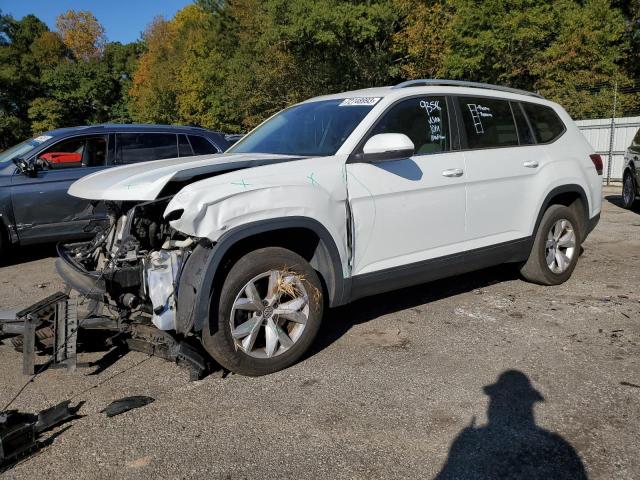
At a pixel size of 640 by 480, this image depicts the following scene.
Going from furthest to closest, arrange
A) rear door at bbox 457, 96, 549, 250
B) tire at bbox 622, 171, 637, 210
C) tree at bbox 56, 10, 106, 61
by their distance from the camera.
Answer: tree at bbox 56, 10, 106, 61 < tire at bbox 622, 171, 637, 210 < rear door at bbox 457, 96, 549, 250

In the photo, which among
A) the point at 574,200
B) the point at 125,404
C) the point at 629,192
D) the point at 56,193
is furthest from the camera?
the point at 629,192

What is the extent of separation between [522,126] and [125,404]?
4.16 metres

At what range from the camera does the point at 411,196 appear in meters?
4.24

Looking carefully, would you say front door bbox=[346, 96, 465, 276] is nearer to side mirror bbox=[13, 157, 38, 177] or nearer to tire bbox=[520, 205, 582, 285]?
tire bbox=[520, 205, 582, 285]

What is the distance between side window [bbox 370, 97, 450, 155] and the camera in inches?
171

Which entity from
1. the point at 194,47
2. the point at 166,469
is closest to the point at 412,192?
the point at 166,469

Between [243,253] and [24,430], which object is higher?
[243,253]

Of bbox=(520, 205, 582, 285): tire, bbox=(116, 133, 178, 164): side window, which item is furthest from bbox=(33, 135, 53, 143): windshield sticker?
bbox=(520, 205, 582, 285): tire

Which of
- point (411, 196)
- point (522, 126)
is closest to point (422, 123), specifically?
point (411, 196)

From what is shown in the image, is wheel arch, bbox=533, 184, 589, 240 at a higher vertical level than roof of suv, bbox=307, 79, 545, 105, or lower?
lower

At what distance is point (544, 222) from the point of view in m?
5.39

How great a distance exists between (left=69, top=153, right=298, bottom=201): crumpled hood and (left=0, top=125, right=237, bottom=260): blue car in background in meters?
3.00

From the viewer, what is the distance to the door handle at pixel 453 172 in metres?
4.47

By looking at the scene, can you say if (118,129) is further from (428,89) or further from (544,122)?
(544,122)
